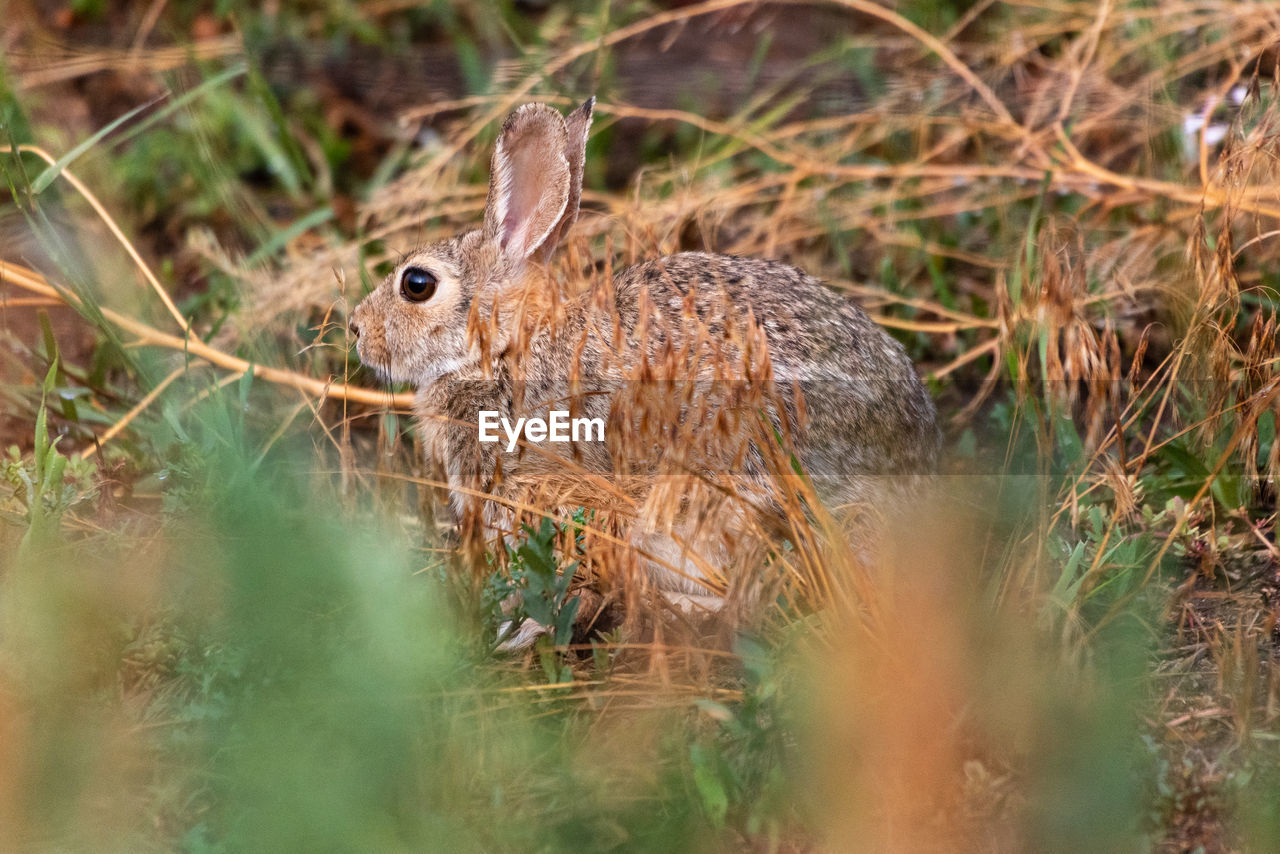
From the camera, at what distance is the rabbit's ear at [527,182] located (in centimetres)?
318

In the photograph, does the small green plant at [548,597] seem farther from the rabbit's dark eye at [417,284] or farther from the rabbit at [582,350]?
the rabbit's dark eye at [417,284]

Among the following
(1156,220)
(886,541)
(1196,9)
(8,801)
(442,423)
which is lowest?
(8,801)

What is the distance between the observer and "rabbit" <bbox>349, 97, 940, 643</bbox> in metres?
2.82

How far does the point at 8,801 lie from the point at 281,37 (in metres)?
4.29

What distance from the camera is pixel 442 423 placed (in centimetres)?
334

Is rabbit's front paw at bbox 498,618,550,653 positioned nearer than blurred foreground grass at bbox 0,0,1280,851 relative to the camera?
No

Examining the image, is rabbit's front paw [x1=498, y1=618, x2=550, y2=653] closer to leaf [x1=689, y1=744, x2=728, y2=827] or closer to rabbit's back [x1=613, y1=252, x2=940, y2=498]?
leaf [x1=689, y1=744, x2=728, y2=827]

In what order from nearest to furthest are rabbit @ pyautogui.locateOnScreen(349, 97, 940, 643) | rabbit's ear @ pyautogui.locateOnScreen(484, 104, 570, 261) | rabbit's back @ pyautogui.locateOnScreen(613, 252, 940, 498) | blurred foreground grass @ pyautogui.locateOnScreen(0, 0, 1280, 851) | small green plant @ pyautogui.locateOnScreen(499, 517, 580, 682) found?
blurred foreground grass @ pyautogui.locateOnScreen(0, 0, 1280, 851) → small green plant @ pyautogui.locateOnScreen(499, 517, 580, 682) → rabbit @ pyautogui.locateOnScreen(349, 97, 940, 643) → rabbit's back @ pyautogui.locateOnScreen(613, 252, 940, 498) → rabbit's ear @ pyautogui.locateOnScreen(484, 104, 570, 261)

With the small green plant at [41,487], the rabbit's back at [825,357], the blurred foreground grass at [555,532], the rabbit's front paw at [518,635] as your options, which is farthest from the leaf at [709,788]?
the small green plant at [41,487]

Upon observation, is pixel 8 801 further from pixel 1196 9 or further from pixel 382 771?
pixel 1196 9

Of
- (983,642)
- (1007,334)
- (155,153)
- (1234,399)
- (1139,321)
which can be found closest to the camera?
(983,642)

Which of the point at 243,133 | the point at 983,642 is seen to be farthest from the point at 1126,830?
the point at 243,133

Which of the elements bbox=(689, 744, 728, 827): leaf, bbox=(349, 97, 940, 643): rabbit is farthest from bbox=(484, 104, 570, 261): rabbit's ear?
bbox=(689, 744, 728, 827): leaf

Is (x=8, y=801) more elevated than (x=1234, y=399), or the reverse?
(x=1234, y=399)
